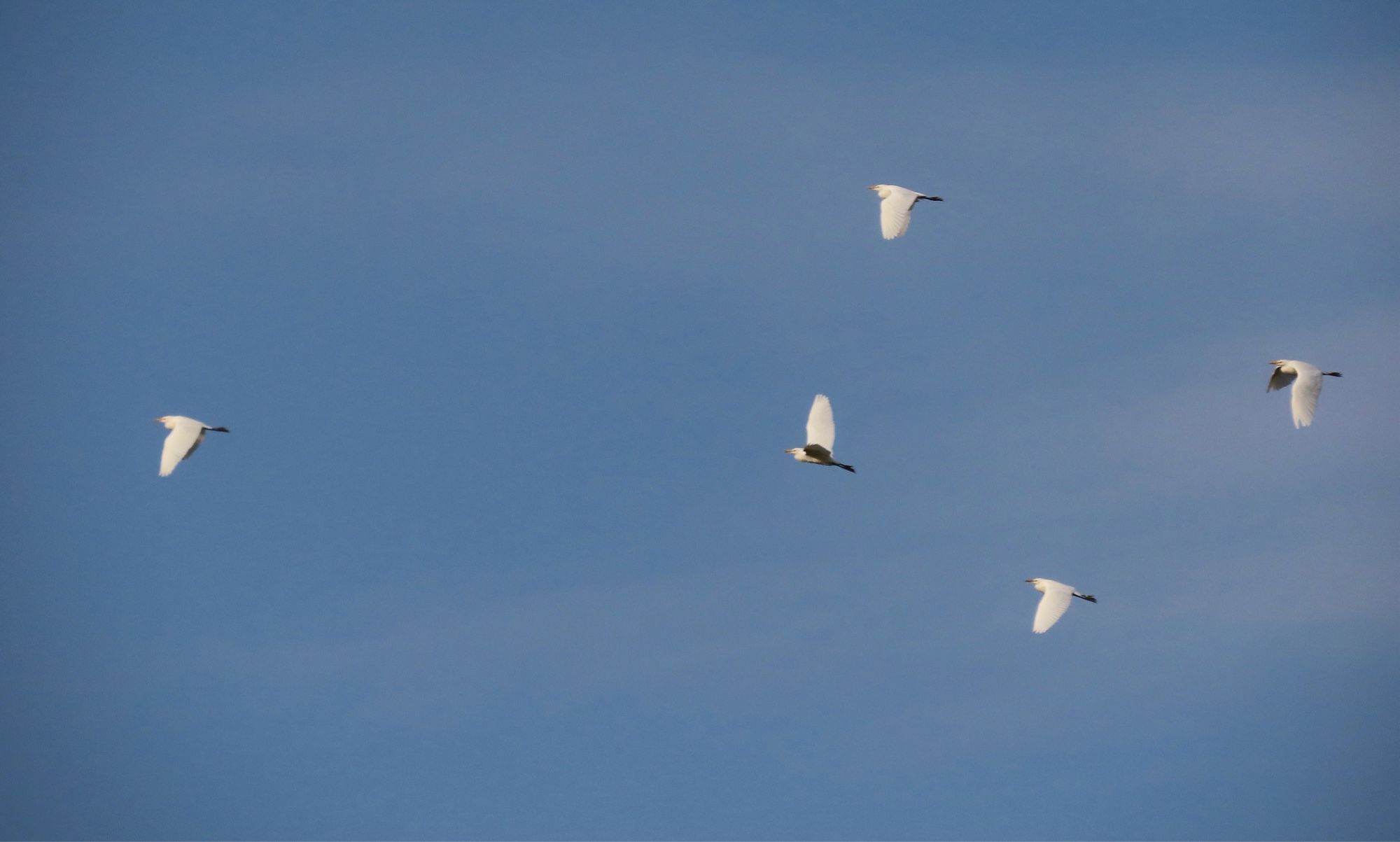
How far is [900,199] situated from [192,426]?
1904 cm

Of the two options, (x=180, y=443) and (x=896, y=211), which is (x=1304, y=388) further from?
(x=180, y=443)

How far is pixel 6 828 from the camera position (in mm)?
121125

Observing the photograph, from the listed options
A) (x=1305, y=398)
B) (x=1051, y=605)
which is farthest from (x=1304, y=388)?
(x=1051, y=605)

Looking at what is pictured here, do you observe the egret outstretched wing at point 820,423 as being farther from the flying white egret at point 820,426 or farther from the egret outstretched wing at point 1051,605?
the egret outstretched wing at point 1051,605

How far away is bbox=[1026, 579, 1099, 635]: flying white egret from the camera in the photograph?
37.9 m

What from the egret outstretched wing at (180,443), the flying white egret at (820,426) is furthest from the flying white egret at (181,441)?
the flying white egret at (820,426)

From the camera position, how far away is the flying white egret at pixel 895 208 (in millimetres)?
37156

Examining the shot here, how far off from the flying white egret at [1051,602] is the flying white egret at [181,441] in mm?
21373

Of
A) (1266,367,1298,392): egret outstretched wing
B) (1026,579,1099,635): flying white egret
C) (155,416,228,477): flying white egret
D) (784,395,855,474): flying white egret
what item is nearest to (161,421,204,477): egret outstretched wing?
(155,416,228,477): flying white egret

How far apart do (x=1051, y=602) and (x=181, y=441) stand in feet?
74.5

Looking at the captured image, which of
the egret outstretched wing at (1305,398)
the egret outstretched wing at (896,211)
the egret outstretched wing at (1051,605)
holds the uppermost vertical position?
the egret outstretched wing at (896,211)

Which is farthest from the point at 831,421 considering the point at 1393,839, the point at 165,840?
the point at 165,840

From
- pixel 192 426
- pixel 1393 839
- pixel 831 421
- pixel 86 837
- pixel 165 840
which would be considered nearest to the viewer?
pixel 831 421

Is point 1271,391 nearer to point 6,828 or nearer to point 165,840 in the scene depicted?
point 165,840
